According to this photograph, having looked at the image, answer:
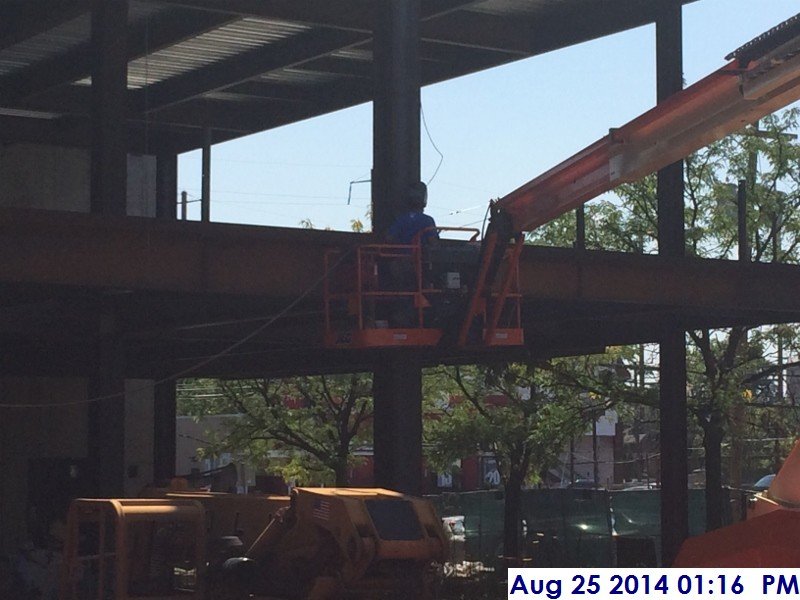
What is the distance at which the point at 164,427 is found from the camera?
4478cm

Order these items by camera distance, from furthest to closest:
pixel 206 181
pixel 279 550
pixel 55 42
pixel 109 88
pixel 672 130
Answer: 1. pixel 206 181
2. pixel 55 42
3. pixel 109 88
4. pixel 279 550
5. pixel 672 130

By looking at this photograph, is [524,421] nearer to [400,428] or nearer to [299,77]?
[299,77]

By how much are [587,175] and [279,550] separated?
21.3 ft

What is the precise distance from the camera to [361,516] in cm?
1706

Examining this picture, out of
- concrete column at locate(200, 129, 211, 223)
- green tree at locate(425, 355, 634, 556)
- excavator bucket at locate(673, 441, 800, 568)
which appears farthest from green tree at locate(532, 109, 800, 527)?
excavator bucket at locate(673, 441, 800, 568)

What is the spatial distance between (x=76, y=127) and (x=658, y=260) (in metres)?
22.3

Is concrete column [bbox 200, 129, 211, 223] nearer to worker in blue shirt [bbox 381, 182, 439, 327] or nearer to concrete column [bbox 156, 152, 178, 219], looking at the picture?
concrete column [bbox 156, 152, 178, 219]

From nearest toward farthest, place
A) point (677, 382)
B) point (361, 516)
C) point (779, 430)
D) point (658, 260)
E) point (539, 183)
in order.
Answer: point (361, 516)
point (539, 183)
point (658, 260)
point (677, 382)
point (779, 430)

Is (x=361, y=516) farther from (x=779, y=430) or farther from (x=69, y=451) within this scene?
(x=779, y=430)

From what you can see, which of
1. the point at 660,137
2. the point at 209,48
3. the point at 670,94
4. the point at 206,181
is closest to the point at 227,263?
the point at 660,137

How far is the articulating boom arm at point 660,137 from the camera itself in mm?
13031

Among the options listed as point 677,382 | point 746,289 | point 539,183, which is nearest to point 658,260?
point 746,289

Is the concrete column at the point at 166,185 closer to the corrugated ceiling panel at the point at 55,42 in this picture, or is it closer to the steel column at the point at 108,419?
the corrugated ceiling panel at the point at 55,42

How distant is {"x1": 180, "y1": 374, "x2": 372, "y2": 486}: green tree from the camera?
152 ft
